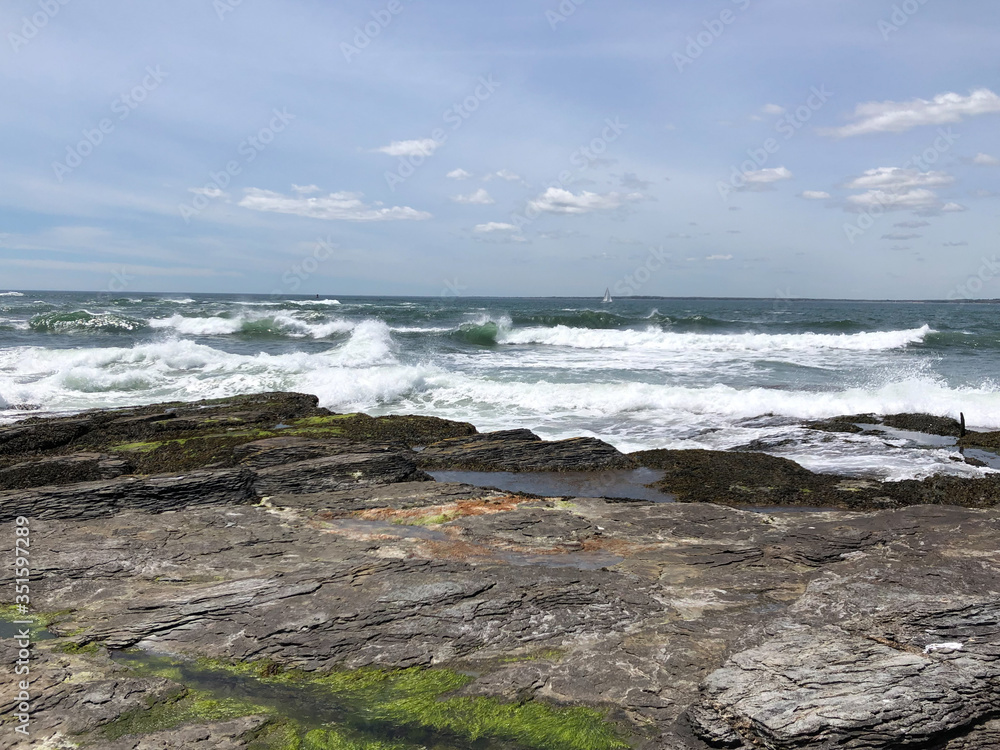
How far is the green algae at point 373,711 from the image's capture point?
4367mm

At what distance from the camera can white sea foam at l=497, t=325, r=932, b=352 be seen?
4153 centimetres

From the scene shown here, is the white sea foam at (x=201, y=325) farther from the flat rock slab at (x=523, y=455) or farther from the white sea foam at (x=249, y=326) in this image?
the flat rock slab at (x=523, y=455)

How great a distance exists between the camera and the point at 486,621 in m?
5.47

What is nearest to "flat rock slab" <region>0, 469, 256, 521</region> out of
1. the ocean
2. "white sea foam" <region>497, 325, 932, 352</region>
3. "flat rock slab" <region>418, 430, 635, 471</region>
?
"flat rock slab" <region>418, 430, 635, 471</region>

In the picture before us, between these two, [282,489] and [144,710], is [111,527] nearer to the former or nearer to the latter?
[282,489]

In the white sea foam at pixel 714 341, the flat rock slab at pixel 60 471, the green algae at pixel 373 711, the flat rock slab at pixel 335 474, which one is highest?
the white sea foam at pixel 714 341

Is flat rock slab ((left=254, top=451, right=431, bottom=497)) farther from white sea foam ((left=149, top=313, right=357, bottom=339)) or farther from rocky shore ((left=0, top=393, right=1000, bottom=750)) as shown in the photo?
white sea foam ((left=149, top=313, right=357, bottom=339))

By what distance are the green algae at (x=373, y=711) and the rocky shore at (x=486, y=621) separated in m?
0.02

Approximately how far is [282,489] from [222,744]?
19.7 ft

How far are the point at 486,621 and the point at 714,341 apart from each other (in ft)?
130

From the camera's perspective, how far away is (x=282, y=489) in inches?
392

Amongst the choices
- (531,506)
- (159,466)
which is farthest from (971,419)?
(159,466)

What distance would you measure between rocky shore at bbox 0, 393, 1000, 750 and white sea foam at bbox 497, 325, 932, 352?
106 ft

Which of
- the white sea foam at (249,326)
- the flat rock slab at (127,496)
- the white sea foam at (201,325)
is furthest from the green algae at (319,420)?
the white sea foam at (201,325)
